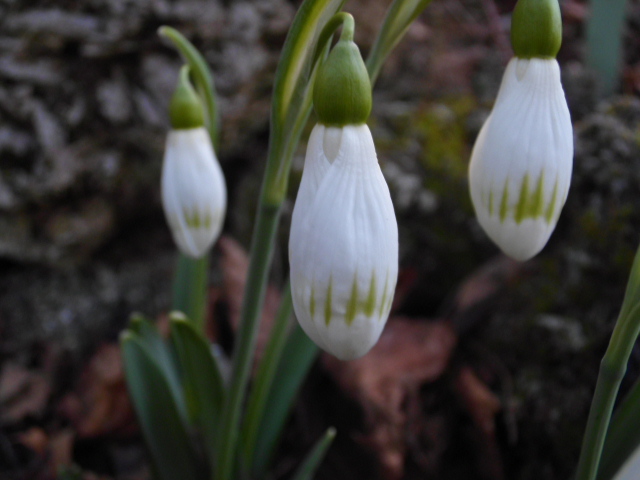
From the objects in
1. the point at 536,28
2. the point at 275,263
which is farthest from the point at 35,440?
the point at 536,28

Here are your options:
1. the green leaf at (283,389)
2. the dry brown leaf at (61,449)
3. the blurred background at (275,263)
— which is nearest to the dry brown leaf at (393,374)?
the blurred background at (275,263)

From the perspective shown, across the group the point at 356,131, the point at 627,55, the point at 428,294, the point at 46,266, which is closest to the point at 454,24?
the point at 627,55

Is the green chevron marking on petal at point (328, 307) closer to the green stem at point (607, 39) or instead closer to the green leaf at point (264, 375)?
the green leaf at point (264, 375)

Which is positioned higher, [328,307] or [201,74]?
[201,74]

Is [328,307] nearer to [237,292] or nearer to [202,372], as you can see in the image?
[202,372]

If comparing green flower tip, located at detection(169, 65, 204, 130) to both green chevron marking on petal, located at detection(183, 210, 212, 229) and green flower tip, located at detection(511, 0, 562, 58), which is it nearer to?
green chevron marking on petal, located at detection(183, 210, 212, 229)

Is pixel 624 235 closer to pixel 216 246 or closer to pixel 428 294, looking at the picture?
pixel 428 294
